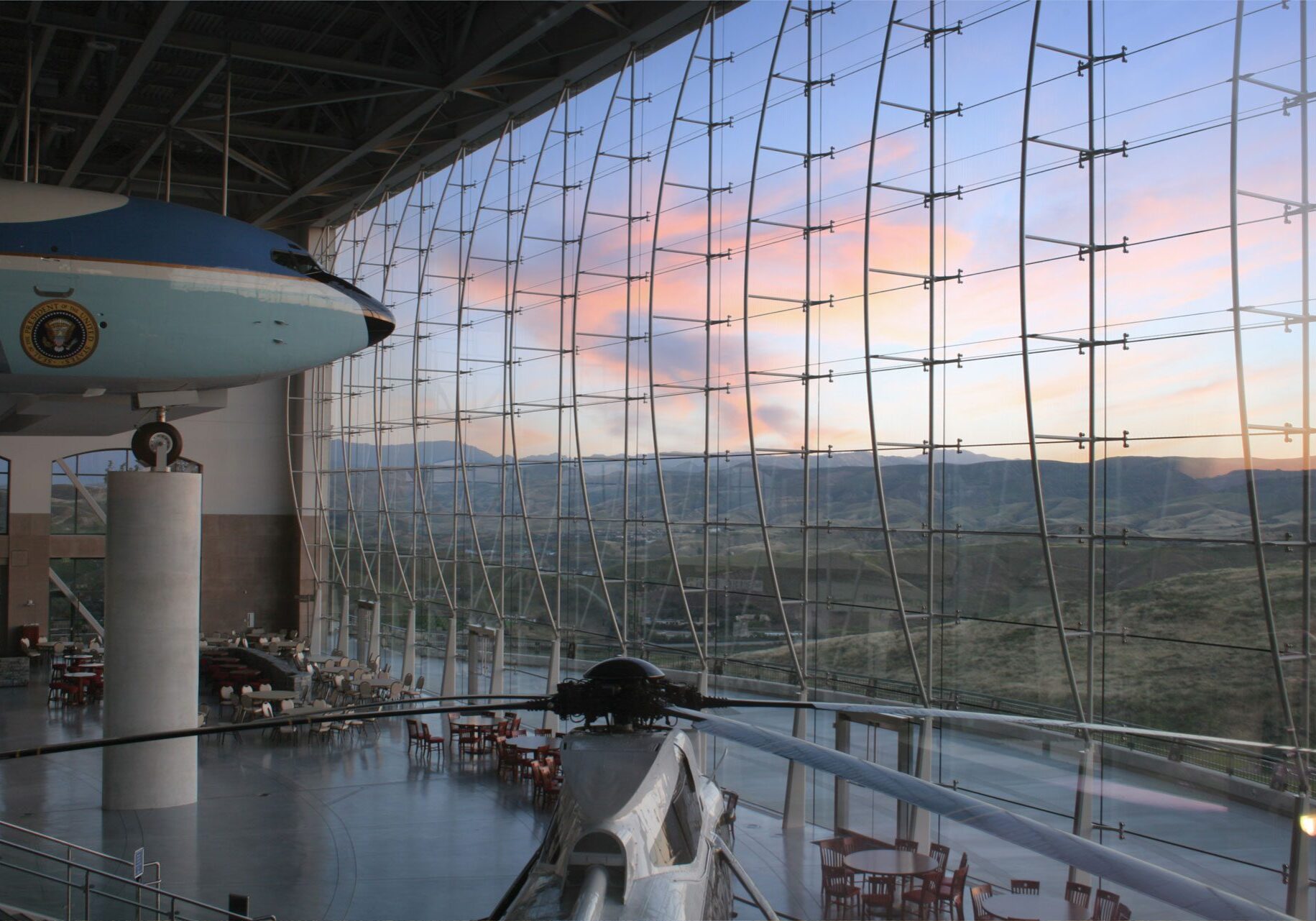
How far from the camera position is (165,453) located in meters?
11.3

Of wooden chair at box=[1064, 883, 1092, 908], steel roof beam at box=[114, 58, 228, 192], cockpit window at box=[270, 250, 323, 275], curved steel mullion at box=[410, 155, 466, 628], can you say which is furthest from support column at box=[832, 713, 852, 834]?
steel roof beam at box=[114, 58, 228, 192]

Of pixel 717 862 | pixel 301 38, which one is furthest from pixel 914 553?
pixel 301 38

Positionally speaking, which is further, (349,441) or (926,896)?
(349,441)

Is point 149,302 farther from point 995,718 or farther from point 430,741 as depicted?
point 995,718

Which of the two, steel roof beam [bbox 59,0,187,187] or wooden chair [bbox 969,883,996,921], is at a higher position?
steel roof beam [bbox 59,0,187,187]

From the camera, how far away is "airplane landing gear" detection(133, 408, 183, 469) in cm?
1127

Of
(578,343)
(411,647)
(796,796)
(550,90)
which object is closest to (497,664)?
(411,647)

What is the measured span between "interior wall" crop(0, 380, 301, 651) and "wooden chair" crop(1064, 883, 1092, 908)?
19.4 meters

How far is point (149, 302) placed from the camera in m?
10.4

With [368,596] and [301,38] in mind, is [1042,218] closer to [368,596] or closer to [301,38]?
[301,38]

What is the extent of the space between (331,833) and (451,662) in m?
6.69

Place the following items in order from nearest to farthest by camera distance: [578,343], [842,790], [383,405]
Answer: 1. [842,790]
2. [578,343]
3. [383,405]

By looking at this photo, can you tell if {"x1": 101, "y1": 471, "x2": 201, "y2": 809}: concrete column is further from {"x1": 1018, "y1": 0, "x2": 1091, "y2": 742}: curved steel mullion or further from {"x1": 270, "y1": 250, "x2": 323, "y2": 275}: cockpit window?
{"x1": 1018, "y1": 0, "x2": 1091, "y2": 742}: curved steel mullion

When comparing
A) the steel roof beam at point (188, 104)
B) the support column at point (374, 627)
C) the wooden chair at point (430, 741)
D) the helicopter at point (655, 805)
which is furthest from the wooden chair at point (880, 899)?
the support column at point (374, 627)
